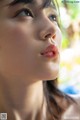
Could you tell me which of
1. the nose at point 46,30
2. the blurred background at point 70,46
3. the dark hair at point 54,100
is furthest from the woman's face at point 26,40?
the blurred background at point 70,46

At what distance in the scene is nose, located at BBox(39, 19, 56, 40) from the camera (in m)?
0.64

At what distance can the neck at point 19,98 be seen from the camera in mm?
720

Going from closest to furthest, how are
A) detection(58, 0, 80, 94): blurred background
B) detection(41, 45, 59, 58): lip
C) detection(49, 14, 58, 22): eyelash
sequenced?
detection(41, 45, 59, 58): lip < detection(49, 14, 58, 22): eyelash < detection(58, 0, 80, 94): blurred background

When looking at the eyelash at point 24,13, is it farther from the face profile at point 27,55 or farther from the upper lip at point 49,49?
the upper lip at point 49,49

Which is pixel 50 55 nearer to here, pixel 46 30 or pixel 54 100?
pixel 46 30

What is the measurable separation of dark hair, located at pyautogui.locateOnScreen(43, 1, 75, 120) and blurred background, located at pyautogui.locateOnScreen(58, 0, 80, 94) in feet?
1.09

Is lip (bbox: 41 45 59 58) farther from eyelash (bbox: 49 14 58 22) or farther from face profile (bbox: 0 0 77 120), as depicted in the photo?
eyelash (bbox: 49 14 58 22)

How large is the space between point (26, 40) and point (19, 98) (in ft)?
0.60

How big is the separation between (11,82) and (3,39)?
0.13 meters

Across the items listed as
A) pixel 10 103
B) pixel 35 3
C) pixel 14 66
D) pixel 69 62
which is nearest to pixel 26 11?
pixel 35 3

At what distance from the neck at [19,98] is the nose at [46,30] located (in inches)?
5.8

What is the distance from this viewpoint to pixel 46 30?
0.65 m

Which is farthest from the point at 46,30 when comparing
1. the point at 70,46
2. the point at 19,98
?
the point at 70,46

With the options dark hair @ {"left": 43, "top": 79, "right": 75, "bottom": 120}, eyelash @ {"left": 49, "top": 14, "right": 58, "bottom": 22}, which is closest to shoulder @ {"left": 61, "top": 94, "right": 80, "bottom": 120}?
dark hair @ {"left": 43, "top": 79, "right": 75, "bottom": 120}
